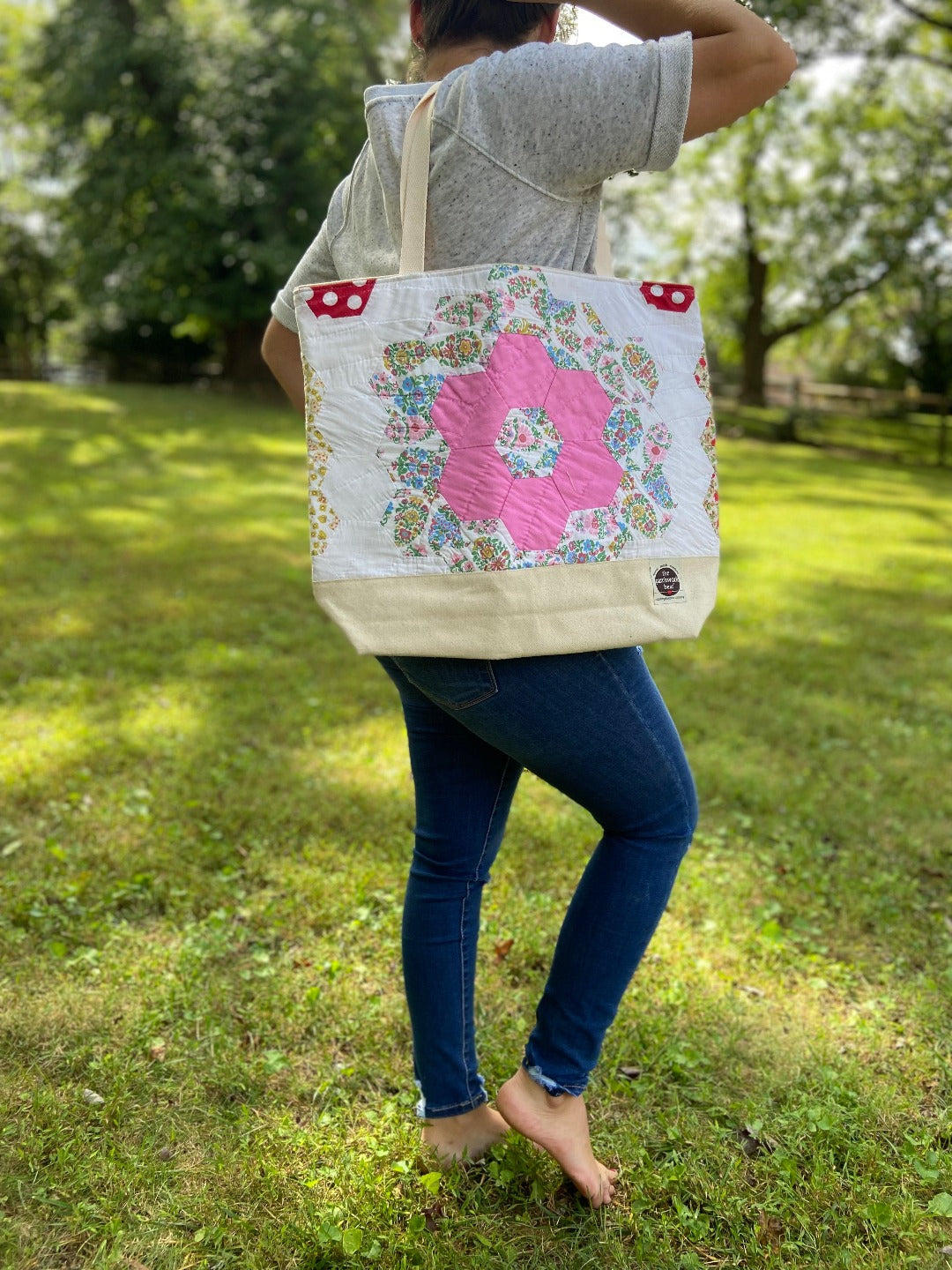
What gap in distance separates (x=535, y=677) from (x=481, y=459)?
12.4 inches

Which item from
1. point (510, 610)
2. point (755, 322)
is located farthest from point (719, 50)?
point (755, 322)

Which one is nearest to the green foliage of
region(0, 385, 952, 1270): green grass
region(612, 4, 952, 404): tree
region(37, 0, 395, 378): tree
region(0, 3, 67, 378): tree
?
region(612, 4, 952, 404): tree

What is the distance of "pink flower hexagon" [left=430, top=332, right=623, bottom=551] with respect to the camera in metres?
1.46

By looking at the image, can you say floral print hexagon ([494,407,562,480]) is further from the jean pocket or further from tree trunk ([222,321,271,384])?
tree trunk ([222,321,271,384])

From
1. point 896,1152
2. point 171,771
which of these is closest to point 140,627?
point 171,771

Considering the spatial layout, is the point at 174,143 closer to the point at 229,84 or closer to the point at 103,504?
the point at 229,84

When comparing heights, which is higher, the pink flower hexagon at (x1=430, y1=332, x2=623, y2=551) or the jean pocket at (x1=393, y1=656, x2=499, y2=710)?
the pink flower hexagon at (x1=430, y1=332, x2=623, y2=551)

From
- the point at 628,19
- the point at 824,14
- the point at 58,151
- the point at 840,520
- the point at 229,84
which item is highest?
the point at 824,14

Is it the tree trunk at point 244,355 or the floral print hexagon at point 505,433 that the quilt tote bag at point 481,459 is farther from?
the tree trunk at point 244,355

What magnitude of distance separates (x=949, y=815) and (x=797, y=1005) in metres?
1.37

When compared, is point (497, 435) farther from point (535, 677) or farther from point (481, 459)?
point (535, 677)

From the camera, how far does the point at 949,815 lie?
3588 mm

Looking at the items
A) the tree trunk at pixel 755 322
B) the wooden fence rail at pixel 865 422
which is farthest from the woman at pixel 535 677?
the tree trunk at pixel 755 322

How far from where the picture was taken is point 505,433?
4.78 feet
